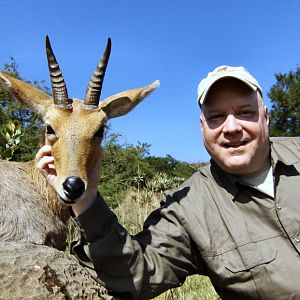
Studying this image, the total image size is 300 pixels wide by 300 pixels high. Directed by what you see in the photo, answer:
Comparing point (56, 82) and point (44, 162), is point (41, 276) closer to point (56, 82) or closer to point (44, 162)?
point (44, 162)

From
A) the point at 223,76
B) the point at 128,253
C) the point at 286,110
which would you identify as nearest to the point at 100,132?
the point at 223,76

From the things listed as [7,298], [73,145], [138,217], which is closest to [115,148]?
[138,217]

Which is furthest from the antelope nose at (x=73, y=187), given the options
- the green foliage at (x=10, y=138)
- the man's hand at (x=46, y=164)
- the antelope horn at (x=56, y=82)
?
the green foliage at (x=10, y=138)

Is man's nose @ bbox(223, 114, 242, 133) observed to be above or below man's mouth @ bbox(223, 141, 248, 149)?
above

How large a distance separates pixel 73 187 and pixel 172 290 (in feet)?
8.74

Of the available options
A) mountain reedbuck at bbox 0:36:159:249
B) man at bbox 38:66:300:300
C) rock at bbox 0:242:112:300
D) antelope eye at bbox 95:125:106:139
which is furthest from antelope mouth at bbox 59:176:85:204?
antelope eye at bbox 95:125:106:139

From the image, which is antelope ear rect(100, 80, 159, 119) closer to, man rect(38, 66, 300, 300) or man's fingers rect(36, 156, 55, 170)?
man rect(38, 66, 300, 300)

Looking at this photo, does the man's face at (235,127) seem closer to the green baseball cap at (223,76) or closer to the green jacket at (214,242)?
the green baseball cap at (223,76)

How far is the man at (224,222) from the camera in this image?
3.57 metres

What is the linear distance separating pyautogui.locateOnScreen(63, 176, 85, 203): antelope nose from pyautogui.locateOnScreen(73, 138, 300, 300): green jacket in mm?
308

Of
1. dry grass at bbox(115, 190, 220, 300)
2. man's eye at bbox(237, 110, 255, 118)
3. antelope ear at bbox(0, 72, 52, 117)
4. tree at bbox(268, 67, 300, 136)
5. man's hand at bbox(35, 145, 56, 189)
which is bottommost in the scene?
dry grass at bbox(115, 190, 220, 300)

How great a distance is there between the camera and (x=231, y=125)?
13.6 feet

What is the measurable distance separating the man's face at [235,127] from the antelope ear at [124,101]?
2132 millimetres

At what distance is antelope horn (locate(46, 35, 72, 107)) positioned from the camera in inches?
217
